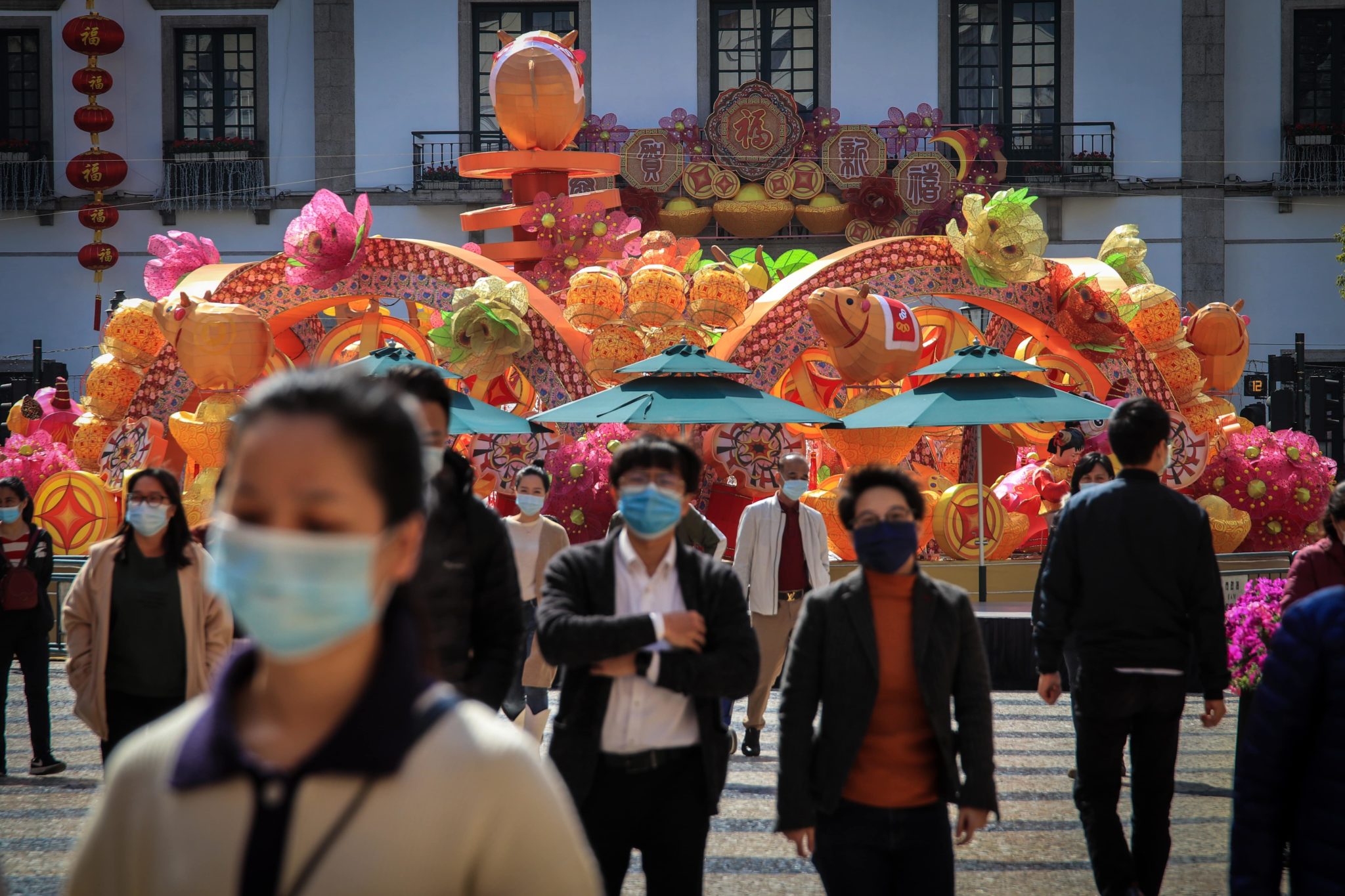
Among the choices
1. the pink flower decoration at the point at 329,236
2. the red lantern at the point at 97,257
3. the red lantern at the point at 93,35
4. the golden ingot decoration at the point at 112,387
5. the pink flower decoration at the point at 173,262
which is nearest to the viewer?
the pink flower decoration at the point at 329,236

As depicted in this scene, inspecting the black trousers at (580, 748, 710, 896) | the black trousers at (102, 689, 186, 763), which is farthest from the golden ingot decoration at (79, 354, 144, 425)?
the black trousers at (580, 748, 710, 896)

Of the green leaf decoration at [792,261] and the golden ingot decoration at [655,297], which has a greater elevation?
the green leaf decoration at [792,261]

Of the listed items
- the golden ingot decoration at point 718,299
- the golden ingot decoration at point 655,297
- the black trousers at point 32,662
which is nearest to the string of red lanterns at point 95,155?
the golden ingot decoration at point 655,297

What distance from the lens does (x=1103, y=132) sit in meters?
27.0

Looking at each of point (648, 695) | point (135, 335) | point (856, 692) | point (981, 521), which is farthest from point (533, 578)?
point (135, 335)

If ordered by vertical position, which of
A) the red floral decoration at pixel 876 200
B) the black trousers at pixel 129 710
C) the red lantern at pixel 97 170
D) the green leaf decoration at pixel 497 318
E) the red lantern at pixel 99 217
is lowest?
the black trousers at pixel 129 710

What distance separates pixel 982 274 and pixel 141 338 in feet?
24.7

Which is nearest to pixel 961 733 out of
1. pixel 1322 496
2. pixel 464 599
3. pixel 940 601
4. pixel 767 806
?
pixel 940 601

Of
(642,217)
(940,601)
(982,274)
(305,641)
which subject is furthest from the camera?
(642,217)

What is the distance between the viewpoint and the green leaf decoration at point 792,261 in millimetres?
16438

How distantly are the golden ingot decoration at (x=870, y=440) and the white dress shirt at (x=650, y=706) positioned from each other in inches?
349

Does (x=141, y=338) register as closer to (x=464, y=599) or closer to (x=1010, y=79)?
(x=464, y=599)

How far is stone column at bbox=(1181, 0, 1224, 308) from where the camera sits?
2662cm

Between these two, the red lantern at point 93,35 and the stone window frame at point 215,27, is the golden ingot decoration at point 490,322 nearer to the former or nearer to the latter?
the red lantern at point 93,35
